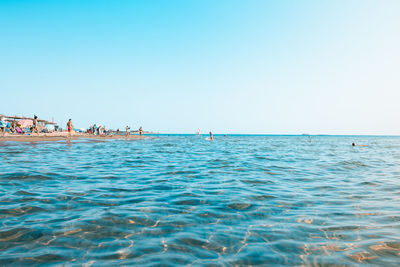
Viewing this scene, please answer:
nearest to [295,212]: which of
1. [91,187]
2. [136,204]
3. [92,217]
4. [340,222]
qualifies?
[340,222]

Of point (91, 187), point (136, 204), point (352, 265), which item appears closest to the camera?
point (352, 265)

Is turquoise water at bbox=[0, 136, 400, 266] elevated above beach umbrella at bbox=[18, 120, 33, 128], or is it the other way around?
beach umbrella at bbox=[18, 120, 33, 128]

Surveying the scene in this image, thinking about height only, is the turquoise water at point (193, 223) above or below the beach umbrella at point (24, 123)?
below

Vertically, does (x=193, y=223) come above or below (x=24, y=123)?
below

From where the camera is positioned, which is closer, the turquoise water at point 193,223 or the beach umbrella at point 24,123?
the turquoise water at point 193,223

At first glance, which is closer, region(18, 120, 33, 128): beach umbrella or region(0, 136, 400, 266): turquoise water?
region(0, 136, 400, 266): turquoise water

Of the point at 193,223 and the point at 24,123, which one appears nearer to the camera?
the point at 193,223

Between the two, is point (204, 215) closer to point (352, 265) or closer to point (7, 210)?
point (352, 265)

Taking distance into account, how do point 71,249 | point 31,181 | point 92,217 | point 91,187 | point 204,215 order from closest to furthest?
point 71,249 < point 92,217 < point 204,215 < point 91,187 < point 31,181

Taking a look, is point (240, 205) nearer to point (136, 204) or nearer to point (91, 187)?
point (136, 204)

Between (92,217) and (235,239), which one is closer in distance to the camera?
(235,239)

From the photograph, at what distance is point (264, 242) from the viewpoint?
160 inches

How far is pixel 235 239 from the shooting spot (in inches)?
164

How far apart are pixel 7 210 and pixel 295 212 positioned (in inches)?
266
